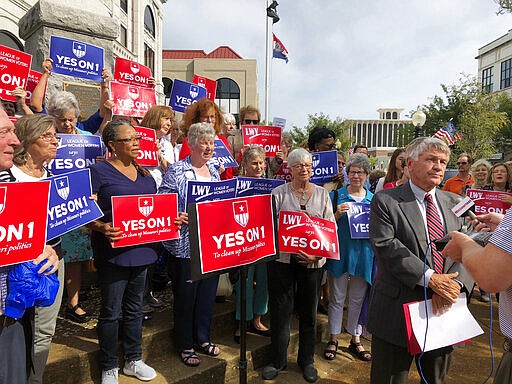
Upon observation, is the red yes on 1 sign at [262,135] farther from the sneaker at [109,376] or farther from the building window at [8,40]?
the building window at [8,40]

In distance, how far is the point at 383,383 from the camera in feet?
8.79

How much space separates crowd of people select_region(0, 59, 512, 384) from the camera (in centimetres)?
249

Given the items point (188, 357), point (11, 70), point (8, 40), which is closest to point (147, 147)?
point (11, 70)

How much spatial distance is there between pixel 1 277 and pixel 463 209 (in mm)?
2542

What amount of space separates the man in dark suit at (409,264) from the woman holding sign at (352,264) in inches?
51.4

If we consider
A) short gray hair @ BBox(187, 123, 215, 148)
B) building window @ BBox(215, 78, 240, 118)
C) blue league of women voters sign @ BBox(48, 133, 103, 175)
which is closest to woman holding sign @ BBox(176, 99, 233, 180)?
short gray hair @ BBox(187, 123, 215, 148)

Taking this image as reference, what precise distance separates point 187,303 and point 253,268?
0.96 meters

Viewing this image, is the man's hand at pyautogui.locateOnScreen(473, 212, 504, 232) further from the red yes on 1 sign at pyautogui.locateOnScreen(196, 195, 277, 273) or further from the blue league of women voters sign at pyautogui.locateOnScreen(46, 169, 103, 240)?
the blue league of women voters sign at pyautogui.locateOnScreen(46, 169, 103, 240)

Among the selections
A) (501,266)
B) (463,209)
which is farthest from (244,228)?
(501,266)

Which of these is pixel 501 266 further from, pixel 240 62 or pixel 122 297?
pixel 240 62

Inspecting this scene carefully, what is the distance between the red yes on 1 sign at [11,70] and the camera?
4.05 metres

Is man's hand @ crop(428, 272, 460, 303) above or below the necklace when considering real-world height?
below

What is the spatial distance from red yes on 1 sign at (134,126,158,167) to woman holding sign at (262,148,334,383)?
1421 millimetres

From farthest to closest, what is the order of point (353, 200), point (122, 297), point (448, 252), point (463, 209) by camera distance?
point (353, 200), point (122, 297), point (463, 209), point (448, 252)
